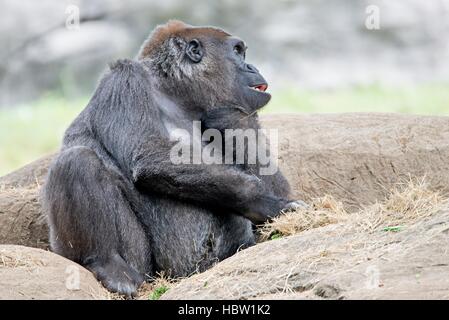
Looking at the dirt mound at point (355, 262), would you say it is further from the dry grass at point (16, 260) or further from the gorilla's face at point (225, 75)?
the gorilla's face at point (225, 75)

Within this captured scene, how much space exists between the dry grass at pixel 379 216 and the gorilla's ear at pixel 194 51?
1.24m

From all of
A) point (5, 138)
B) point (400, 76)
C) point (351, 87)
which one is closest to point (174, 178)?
point (5, 138)

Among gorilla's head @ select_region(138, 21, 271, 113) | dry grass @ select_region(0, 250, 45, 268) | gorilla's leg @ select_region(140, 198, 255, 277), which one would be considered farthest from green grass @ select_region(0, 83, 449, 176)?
dry grass @ select_region(0, 250, 45, 268)

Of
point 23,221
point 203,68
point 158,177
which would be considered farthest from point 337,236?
point 23,221

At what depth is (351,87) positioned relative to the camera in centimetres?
1413

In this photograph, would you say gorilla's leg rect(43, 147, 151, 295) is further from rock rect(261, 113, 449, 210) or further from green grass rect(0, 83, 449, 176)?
green grass rect(0, 83, 449, 176)

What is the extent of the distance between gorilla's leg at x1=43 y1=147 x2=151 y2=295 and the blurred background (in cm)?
901

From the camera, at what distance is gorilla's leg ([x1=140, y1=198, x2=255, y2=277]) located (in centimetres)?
572

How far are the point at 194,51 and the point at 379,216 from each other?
1.91m

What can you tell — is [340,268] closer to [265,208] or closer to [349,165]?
[265,208]

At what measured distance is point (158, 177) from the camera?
5.54m

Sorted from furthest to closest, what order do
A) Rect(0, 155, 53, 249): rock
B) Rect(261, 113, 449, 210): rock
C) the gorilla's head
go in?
1. Rect(261, 113, 449, 210): rock
2. Rect(0, 155, 53, 249): rock
3. the gorilla's head

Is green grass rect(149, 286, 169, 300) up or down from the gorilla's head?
down

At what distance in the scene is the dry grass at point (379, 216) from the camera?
15.8ft
